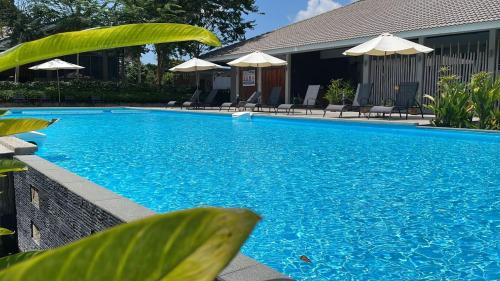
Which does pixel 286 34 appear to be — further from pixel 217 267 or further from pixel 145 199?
pixel 217 267

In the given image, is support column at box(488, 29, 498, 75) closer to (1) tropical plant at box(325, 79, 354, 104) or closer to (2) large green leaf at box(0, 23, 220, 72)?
(1) tropical plant at box(325, 79, 354, 104)

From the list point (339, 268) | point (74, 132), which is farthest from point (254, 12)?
point (339, 268)

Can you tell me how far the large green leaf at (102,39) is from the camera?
0.63 m

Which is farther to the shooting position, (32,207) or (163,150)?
(163,150)

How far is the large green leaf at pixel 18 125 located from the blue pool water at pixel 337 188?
251 cm

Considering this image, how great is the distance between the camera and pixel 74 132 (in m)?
12.5

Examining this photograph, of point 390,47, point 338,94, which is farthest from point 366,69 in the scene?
point 390,47

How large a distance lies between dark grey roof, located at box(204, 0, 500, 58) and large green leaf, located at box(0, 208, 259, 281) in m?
14.1

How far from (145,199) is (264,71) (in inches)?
720

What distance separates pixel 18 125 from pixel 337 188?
4922mm

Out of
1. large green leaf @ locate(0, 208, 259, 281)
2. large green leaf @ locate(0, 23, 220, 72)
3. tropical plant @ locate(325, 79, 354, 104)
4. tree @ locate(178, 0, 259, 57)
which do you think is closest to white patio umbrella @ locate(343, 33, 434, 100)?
tropical plant @ locate(325, 79, 354, 104)

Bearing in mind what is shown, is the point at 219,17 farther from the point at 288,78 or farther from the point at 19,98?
the point at 19,98

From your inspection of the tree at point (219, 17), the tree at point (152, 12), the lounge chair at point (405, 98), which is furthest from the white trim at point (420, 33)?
the tree at point (219, 17)

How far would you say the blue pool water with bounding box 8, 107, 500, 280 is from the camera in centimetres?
341
